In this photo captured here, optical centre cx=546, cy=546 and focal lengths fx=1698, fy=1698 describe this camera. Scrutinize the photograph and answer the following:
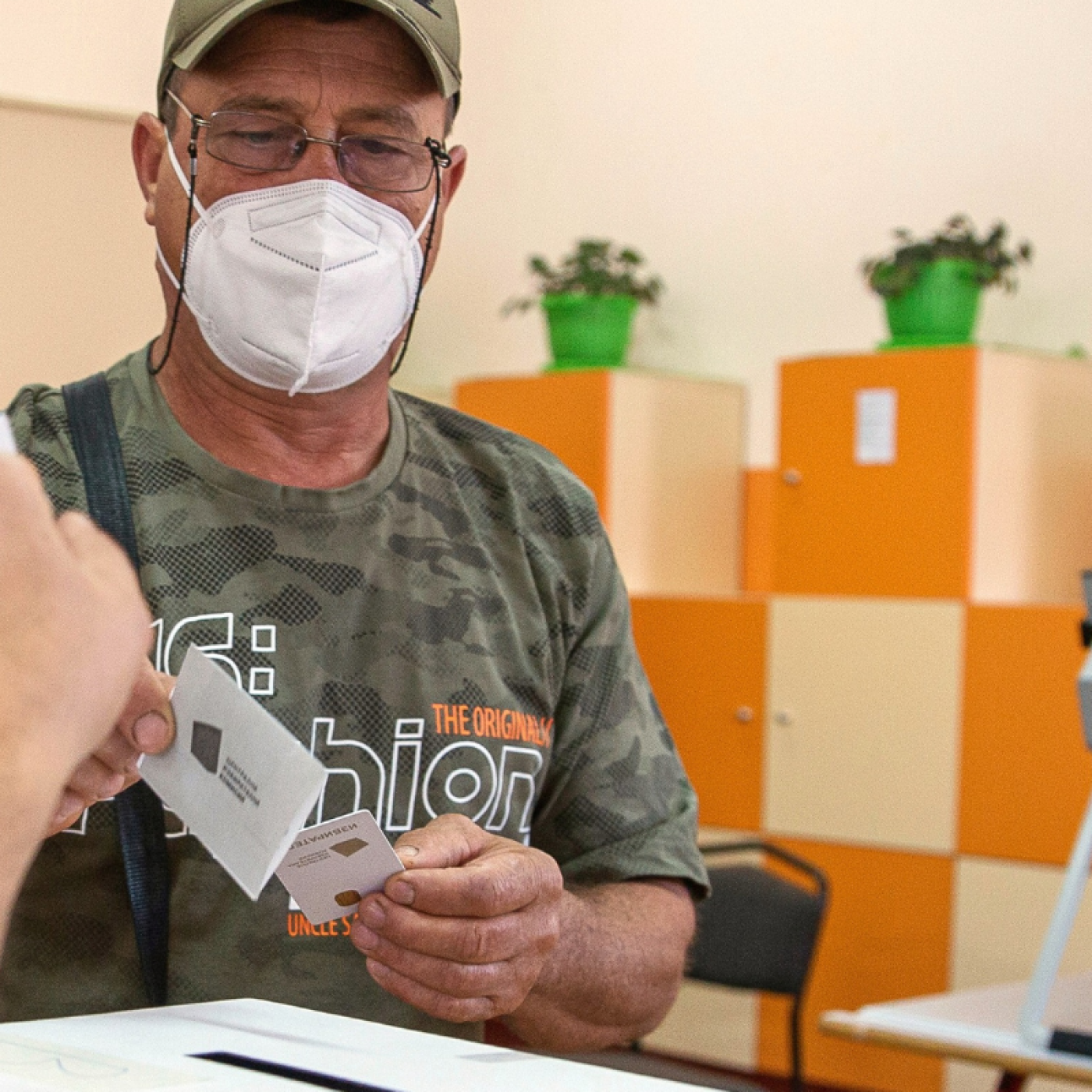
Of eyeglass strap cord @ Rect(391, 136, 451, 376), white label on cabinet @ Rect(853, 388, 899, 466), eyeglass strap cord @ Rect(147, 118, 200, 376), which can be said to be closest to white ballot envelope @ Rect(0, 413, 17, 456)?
eyeglass strap cord @ Rect(147, 118, 200, 376)

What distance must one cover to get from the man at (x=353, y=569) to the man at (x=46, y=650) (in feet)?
1.69

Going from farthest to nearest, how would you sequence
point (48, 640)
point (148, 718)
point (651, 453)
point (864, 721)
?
point (651, 453)
point (864, 721)
point (148, 718)
point (48, 640)

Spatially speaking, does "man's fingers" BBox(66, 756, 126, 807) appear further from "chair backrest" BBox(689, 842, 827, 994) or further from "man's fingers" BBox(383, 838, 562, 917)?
"chair backrest" BBox(689, 842, 827, 994)

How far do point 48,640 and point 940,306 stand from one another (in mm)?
4186

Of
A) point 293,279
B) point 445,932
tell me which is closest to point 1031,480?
point 293,279

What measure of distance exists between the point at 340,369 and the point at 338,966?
49 cm

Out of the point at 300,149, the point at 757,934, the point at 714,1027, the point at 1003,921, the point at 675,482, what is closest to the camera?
the point at 300,149

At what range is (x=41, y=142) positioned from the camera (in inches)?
48.5

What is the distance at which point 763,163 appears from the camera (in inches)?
217

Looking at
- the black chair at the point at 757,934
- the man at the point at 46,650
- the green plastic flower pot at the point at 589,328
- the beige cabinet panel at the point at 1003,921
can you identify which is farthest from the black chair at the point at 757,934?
the man at the point at 46,650

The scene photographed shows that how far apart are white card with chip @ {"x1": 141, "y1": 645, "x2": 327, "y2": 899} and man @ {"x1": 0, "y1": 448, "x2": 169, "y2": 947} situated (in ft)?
0.54

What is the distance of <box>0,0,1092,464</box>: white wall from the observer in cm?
499

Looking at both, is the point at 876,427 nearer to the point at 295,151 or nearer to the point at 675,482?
the point at 675,482

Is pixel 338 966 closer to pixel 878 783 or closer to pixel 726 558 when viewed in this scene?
pixel 878 783
